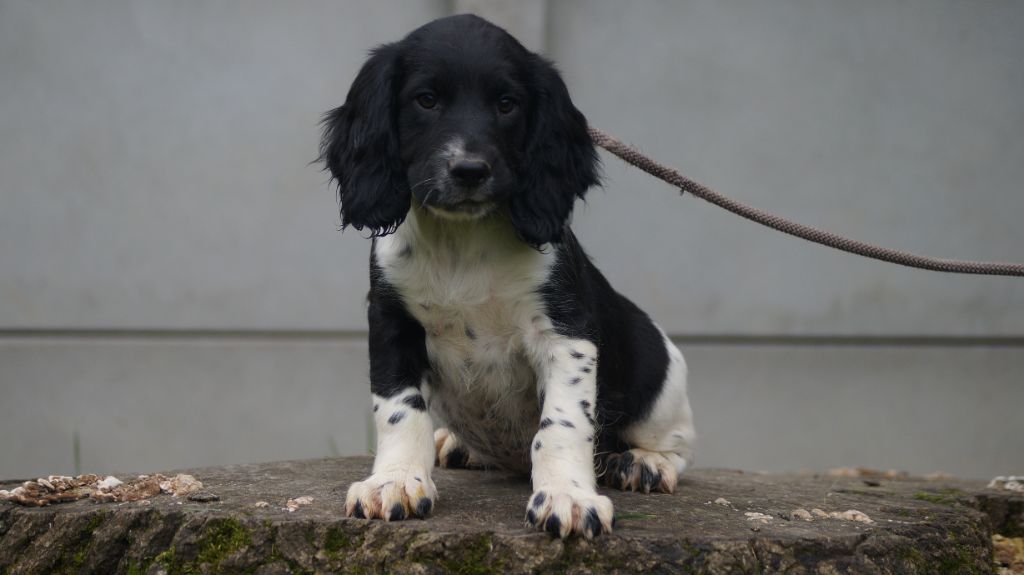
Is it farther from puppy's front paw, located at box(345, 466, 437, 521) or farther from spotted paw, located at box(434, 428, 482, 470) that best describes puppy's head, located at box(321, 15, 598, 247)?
spotted paw, located at box(434, 428, 482, 470)

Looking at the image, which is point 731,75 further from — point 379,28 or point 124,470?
point 124,470

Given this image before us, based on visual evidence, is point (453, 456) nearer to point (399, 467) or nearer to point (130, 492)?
point (399, 467)

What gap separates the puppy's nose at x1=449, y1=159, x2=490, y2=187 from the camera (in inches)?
106

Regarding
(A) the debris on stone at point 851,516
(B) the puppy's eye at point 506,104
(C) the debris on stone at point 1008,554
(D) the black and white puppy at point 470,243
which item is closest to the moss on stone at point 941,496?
(C) the debris on stone at point 1008,554

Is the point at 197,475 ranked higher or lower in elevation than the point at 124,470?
higher

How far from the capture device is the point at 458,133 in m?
2.80

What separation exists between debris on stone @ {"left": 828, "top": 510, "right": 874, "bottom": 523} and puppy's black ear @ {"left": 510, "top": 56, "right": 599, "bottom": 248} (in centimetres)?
112

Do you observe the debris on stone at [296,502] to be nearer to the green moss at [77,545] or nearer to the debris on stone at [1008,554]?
the green moss at [77,545]

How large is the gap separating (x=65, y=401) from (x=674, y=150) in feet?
12.6

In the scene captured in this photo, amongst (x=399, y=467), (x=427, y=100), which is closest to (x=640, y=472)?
(x=399, y=467)

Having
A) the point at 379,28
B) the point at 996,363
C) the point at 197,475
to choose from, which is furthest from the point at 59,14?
the point at 996,363

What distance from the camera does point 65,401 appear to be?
6.15 metres

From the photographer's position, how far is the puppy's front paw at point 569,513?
2502 mm

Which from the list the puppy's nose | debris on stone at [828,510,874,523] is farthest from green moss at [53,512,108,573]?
debris on stone at [828,510,874,523]
